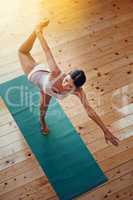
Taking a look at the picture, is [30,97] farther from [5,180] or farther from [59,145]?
[5,180]

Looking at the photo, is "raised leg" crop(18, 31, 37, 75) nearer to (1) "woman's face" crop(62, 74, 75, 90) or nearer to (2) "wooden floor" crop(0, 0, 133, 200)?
(1) "woman's face" crop(62, 74, 75, 90)

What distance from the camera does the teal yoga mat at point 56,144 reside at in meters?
2.85

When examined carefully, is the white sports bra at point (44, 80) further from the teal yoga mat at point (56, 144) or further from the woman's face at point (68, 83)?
the teal yoga mat at point (56, 144)

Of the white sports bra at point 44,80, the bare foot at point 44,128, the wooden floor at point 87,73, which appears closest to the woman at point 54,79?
the white sports bra at point 44,80

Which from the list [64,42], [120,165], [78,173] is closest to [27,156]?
[78,173]

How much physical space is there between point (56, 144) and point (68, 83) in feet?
2.48

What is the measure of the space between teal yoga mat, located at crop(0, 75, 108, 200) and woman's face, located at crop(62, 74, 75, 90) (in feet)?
2.29

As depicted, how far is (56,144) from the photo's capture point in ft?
9.95

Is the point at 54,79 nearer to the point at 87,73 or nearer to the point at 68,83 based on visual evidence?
the point at 68,83

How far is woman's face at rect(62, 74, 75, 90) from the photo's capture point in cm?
243

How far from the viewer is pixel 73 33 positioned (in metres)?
3.82

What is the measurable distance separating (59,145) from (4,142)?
1.46ft

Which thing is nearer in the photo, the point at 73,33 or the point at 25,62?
the point at 25,62

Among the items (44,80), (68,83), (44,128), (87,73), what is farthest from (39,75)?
(87,73)
